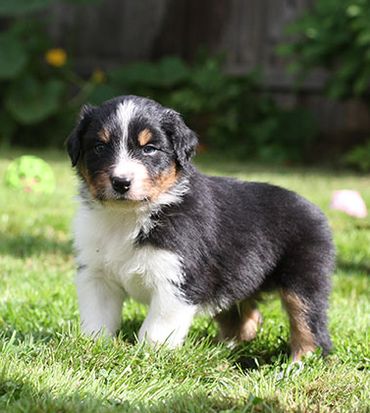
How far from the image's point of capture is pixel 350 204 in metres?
8.13

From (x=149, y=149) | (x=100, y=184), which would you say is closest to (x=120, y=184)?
(x=100, y=184)

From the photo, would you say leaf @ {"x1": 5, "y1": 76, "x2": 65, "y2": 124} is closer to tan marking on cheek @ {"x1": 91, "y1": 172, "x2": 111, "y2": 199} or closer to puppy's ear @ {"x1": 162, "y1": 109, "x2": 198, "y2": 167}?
puppy's ear @ {"x1": 162, "y1": 109, "x2": 198, "y2": 167}

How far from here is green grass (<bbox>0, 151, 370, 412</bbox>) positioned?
3182 millimetres

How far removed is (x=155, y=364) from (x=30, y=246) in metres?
3.15

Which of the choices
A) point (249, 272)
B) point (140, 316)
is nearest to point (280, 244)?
point (249, 272)

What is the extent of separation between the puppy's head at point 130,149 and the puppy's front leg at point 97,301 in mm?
433

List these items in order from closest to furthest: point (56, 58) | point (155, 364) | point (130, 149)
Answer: point (155, 364) < point (130, 149) < point (56, 58)

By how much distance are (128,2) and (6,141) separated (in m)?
3.62

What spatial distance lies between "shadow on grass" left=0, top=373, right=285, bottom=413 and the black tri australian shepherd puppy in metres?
0.67

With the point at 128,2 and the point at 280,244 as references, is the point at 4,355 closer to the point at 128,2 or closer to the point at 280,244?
the point at 280,244

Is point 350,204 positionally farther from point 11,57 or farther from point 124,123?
point 11,57

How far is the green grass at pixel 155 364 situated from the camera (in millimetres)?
3182

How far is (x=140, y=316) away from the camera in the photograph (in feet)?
16.0

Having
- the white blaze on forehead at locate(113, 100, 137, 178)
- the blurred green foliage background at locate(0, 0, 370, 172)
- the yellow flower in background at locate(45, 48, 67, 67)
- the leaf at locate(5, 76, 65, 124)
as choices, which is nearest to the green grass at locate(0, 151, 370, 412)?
the white blaze on forehead at locate(113, 100, 137, 178)
